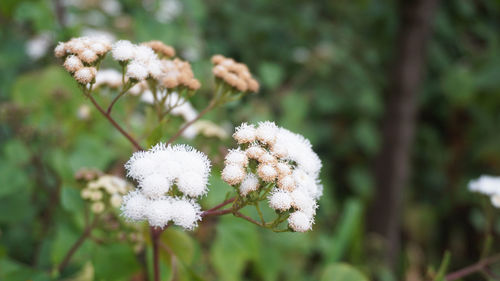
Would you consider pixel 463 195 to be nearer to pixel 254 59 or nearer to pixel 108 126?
pixel 254 59

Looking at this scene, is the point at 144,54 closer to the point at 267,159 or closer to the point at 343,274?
the point at 267,159

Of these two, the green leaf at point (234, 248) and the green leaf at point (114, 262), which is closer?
the green leaf at point (114, 262)

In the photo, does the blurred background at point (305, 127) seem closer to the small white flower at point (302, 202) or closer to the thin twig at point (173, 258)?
the thin twig at point (173, 258)

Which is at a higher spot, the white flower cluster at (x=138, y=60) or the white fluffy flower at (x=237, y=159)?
the white flower cluster at (x=138, y=60)

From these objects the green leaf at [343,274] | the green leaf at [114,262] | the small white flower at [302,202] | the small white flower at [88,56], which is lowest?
the green leaf at [114,262]

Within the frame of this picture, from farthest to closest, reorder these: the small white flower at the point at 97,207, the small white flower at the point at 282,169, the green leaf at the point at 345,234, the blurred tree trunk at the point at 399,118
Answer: the blurred tree trunk at the point at 399,118, the green leaf at the point at 345,234, the small white flower at the point at 97,207, the small white flower at the point at 282,169

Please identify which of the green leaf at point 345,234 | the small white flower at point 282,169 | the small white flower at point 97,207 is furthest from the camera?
the green leaf at point 345,234

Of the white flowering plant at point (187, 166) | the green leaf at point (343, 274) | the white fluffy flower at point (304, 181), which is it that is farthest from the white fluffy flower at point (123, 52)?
the green leaf at point (343, 274)
